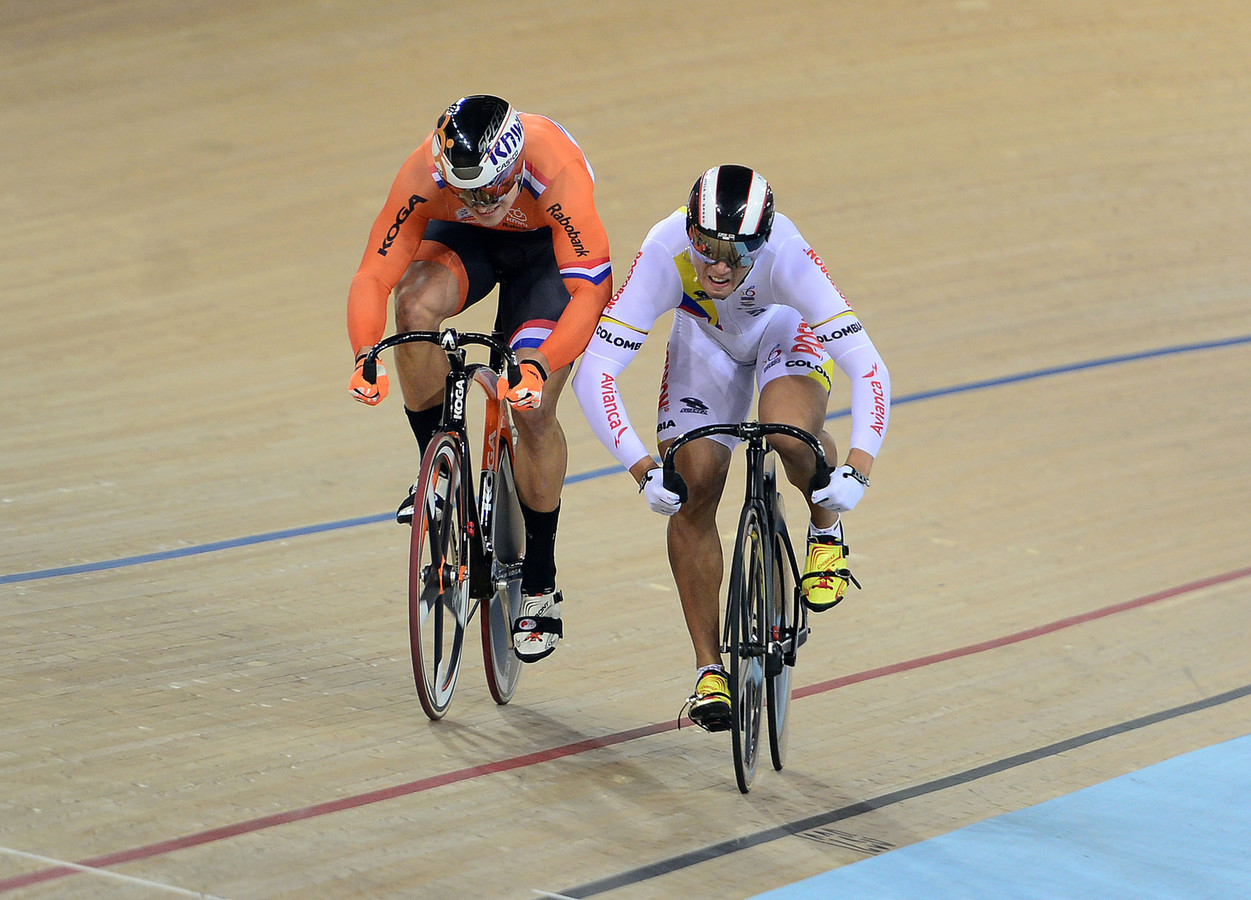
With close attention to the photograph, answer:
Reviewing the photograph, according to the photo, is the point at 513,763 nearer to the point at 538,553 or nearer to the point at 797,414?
the point at 538,553

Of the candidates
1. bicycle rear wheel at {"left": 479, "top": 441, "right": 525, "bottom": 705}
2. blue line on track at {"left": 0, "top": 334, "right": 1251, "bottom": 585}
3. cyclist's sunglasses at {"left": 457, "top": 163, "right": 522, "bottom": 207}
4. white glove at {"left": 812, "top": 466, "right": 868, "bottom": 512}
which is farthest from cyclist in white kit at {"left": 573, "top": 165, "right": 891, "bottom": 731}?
blue line on track at {"left": 0, "top": 334, "right": 1251, "bottom": 585}

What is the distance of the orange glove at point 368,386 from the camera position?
9.05 ft

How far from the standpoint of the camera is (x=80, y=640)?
3289 millimetres

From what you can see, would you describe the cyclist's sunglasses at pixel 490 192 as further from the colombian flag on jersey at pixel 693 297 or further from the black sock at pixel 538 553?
the black sock at pixel 538 553

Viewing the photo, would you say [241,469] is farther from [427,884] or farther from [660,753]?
[427,884]

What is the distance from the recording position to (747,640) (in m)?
2.57

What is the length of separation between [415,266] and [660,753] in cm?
111

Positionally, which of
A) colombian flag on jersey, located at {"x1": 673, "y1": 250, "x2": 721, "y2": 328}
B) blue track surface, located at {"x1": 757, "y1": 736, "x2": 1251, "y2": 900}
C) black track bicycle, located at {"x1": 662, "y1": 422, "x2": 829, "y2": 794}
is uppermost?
colombian flag on jersey, located at {"x1": 673, "y1": 250, "x2": 721, "y2": 328}

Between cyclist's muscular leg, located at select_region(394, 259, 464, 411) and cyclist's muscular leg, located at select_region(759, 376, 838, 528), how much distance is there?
0.69 metres

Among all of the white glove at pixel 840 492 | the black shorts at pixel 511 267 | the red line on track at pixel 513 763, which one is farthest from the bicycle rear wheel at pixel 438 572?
the white glove at pixel 840 492

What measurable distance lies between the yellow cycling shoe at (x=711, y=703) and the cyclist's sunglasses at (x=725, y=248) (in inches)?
29.1

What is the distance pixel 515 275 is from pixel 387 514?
1308 mm

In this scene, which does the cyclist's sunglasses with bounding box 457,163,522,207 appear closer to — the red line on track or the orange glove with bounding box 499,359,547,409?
the orange glove with bounding box 499,359,547,409

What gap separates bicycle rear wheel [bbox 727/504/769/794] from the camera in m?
2.53
